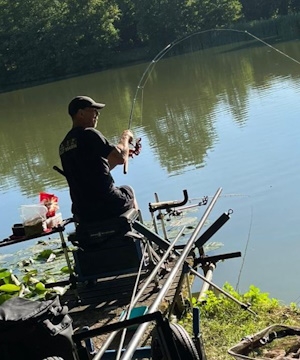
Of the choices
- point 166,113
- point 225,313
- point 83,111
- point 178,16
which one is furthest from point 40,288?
point 178,16

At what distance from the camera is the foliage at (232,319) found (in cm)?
386

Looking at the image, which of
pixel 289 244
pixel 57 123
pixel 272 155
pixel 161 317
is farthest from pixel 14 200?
pixel 161 317

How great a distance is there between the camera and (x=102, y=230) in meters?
4.60

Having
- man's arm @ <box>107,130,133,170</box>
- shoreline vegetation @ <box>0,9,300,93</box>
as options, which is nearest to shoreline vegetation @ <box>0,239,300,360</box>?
man's arm @ <box>107,130,133,170</box>

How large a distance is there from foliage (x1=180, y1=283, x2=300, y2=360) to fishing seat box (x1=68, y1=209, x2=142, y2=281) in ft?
1.67

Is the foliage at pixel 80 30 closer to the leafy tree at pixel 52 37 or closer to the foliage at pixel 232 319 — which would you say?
the leafy tree at pixel 52 37

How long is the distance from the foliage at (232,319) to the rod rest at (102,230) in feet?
2.10

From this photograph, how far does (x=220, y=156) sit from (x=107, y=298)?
5.57 meters

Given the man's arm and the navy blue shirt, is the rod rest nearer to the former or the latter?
the navy blue shirt

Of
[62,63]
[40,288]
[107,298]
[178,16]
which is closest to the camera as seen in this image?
[107,298]

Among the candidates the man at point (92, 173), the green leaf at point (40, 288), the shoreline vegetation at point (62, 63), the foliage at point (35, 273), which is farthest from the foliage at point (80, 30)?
the man at point (92, 173)

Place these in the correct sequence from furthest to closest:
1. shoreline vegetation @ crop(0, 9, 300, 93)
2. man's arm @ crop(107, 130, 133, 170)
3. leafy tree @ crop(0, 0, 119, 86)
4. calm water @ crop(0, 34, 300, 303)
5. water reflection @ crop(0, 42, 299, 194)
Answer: leafy tree @ crop(0, 0, 119, 86), shoreline vegetation @ crop(0, 9, 300, 93), water reflection @ crop(0, 42, 299, 194), calm water @ crop(0, 34, 300, 303), man's arm @ crop(107, 130, 133, 170)

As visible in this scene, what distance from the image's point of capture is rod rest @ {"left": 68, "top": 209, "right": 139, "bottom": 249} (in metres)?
4.57

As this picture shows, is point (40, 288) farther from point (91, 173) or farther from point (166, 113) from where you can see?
point (166, 113)
